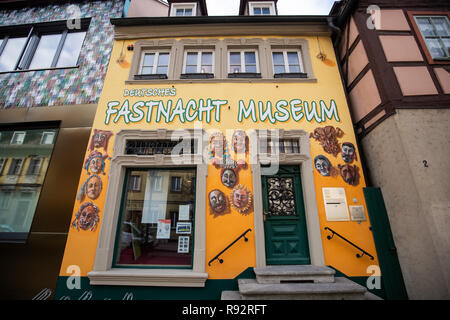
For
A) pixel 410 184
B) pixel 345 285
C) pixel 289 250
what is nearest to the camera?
pixel 345 285

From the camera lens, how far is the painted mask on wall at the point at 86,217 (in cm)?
407

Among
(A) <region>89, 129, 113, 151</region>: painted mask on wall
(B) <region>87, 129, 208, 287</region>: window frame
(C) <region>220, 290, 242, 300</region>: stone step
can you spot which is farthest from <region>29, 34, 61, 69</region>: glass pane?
(C) <region>220, 290, 242, 300</region>: stone step

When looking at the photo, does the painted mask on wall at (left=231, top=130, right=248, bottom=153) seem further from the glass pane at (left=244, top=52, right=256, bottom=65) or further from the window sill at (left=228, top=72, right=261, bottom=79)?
the glass pane at (left=244, top=52, right=256, bottom=65)

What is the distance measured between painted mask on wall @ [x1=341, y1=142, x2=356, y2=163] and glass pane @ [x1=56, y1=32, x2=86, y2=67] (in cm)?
818

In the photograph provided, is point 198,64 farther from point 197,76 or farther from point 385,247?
point 385,247

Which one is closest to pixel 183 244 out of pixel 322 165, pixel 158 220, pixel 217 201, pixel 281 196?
pixel 158 220

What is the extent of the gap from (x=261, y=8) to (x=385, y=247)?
8227mm

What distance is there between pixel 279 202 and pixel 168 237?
2.67 m

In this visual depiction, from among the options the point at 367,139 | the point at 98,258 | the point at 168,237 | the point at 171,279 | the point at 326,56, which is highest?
the point at 326,56

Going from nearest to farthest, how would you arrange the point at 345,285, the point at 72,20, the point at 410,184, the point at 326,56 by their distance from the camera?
1. the point at 345,285
2. the point at 410,184
3. the point at 326,56
4. the point at 72,20

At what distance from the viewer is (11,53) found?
6082 millimetres

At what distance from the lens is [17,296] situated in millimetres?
3742

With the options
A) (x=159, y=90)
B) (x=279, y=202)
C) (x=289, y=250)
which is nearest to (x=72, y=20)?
(x=159, y=90)
